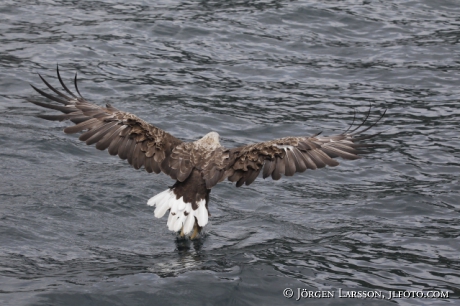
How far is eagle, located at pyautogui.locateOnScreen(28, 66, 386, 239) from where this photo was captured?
813 cm

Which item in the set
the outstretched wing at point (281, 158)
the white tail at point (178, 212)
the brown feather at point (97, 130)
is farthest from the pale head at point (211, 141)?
the brown feather at point (97, 130)

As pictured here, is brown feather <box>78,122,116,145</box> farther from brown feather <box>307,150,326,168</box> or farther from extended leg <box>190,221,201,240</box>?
brown feather <box>307,150,326,168</box>

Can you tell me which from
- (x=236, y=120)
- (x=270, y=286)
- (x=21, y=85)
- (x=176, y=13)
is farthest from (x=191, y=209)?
(x=176, y=13)

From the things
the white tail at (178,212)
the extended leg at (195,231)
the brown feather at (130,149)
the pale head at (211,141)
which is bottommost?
the extended leg at (195,231)

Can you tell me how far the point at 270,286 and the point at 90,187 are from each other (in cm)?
314

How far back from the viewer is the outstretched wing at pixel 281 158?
26.8ft

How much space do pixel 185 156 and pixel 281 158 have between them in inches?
41.7

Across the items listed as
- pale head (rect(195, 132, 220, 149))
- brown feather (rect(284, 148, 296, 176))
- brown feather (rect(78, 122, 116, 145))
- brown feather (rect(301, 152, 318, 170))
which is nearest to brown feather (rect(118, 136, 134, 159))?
brown feather (rect(78, 122, 116, 145))

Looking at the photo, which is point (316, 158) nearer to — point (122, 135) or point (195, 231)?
point (195, 231)

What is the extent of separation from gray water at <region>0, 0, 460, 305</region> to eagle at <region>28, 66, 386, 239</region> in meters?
0.44

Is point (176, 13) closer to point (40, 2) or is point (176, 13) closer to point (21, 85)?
point (40, 2)

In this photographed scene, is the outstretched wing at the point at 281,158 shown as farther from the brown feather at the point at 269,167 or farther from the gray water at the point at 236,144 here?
the gray water at the point at 236,144

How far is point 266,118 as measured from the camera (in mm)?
→ 11898

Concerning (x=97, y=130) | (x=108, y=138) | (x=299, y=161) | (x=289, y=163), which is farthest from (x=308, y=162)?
(x=97, y=130)
